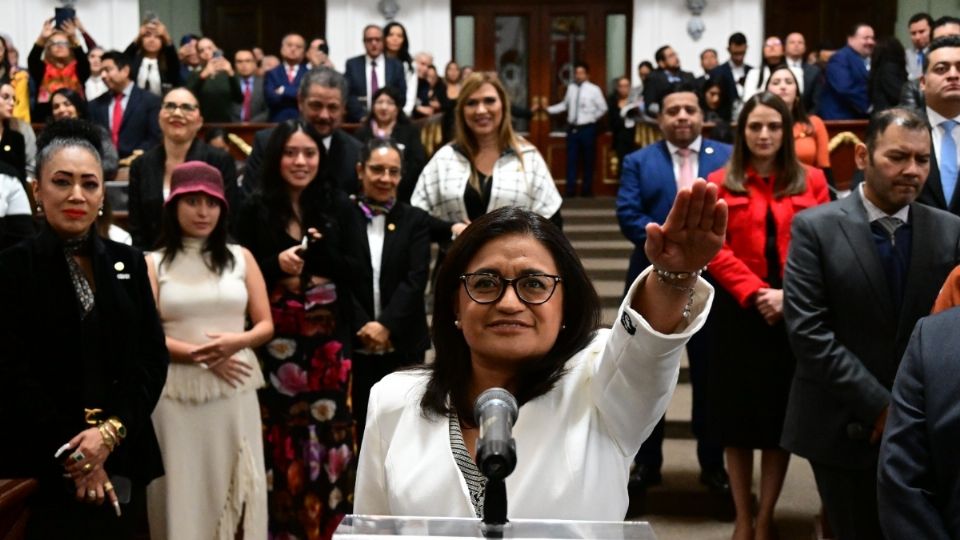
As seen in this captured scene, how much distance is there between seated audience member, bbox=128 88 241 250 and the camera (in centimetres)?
427

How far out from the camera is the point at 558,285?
1868mm

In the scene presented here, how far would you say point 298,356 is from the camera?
13.2 ft

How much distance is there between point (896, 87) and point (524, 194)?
482cm

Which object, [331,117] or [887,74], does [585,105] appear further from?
[331,117]

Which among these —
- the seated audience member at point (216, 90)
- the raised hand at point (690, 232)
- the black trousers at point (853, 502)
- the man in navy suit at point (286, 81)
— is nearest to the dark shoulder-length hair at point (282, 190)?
the black trousers at point (853, 502)

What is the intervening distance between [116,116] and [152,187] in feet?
11.9

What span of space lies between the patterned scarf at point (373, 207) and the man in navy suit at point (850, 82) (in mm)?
5667

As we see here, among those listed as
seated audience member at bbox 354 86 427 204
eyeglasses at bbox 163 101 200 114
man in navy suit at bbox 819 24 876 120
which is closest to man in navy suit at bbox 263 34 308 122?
seated audience member at bbox 354 86 427 204

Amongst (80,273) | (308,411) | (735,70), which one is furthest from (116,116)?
(735,70)

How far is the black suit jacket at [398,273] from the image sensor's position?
13.5 feet

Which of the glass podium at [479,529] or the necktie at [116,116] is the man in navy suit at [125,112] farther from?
the glass podium at [479,529]

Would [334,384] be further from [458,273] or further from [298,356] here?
[458,273]

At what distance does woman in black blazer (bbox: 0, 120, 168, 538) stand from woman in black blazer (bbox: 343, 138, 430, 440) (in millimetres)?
1031

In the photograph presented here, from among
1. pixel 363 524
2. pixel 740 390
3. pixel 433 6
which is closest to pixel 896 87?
pixel 740 390
